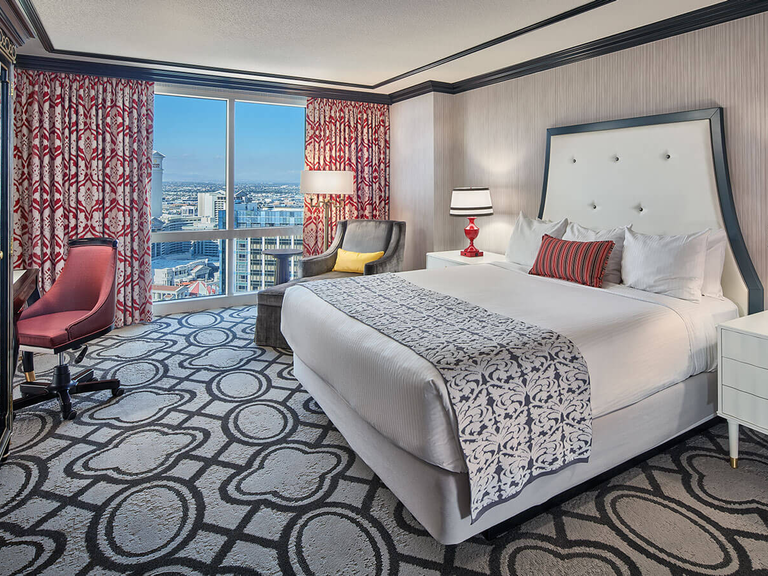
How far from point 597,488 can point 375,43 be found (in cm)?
348

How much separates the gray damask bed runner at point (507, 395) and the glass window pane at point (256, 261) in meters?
3.83

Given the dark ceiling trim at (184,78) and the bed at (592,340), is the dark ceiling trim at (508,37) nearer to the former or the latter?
the dark ceiling trim at (184,78)

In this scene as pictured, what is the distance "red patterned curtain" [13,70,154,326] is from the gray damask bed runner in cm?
361

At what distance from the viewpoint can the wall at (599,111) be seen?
2916mm

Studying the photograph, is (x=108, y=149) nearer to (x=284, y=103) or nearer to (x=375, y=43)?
(x=284, y=103)

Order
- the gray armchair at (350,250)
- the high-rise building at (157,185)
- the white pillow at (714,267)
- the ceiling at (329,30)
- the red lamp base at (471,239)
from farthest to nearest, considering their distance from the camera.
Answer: the high-rise building at (157,185) → the red lamp base at (471,239) → the gray armchair at (350,250) → the ceiling at (329,30) → the white pillow at (714,267)

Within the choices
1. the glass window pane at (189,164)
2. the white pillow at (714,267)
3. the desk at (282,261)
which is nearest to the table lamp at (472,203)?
the desk at (282,261)

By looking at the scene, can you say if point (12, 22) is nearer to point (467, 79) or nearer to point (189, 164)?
point (189, 164)

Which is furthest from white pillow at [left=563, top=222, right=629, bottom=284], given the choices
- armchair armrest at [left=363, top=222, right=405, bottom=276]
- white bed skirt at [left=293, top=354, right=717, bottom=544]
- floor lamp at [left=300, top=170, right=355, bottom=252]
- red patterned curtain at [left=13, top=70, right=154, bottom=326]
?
red patterned curtain at [left=13, top=70, right=154, bottom=326]

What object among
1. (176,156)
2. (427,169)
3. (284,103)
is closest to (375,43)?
(427,169)

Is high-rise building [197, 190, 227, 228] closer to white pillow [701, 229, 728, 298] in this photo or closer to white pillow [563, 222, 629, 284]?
white pillow [563, 222, 629, 284]

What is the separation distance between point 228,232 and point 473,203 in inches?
109

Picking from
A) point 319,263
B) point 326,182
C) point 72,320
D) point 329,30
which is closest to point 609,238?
point 329,30

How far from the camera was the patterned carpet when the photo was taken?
5.82 ft
